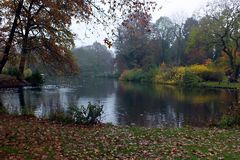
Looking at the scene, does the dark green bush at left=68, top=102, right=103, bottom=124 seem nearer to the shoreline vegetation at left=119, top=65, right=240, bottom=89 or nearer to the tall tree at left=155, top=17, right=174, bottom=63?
the shoreline vegetation at left=119, top=65, right=240, bottom=89

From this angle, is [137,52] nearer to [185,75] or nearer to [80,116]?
[185,75]

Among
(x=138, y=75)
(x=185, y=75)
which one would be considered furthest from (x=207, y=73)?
(x=138, y=75)

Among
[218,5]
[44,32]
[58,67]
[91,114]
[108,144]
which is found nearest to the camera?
[108,144]

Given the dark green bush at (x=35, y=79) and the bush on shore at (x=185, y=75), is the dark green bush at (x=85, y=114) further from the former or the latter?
the bush on shore at (x=185, y=75)

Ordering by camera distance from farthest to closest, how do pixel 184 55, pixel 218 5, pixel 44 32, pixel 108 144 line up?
pixel 184 55, pixel 218 5, pixel 44 32, pixel 108 144

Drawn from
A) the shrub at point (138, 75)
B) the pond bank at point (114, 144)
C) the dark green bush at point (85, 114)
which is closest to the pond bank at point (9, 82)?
the dark green bush at point (85, 114)

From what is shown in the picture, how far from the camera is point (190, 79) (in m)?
56.2

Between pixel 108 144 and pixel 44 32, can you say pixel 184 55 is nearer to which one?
pixel 44 32

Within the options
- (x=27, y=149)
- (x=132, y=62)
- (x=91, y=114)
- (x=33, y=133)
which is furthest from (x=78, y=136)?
(x=132, y=62)

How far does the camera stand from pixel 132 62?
75.4 m

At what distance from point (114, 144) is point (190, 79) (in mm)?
48043

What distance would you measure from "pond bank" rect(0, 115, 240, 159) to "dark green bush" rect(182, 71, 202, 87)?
43860mm

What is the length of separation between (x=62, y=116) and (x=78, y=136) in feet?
14.2

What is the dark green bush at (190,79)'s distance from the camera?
55.4 metres
